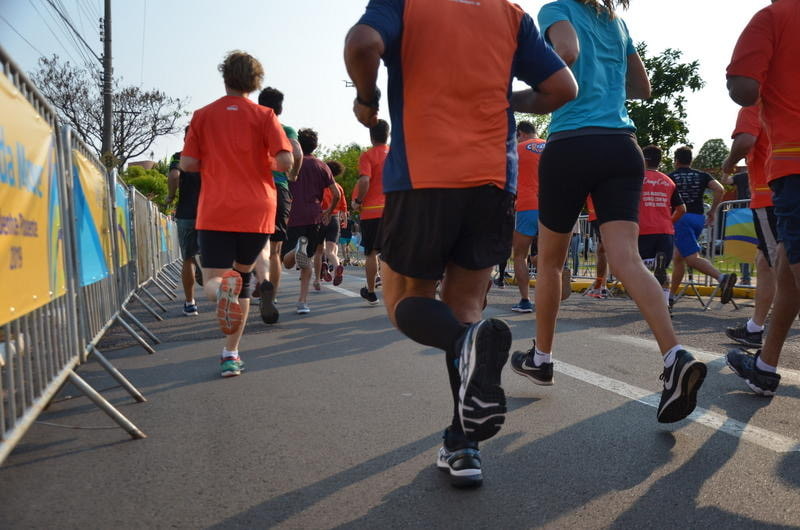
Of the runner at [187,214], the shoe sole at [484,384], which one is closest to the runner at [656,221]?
the runner at [187,214]

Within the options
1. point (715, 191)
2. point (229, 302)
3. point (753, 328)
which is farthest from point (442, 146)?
point (715, 191)

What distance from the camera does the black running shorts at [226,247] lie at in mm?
4527

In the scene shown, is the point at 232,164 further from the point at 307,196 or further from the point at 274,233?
the point at 307,196

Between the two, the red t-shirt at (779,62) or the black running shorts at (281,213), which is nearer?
the red t-shirt at (779,62)

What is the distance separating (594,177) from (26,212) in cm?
240

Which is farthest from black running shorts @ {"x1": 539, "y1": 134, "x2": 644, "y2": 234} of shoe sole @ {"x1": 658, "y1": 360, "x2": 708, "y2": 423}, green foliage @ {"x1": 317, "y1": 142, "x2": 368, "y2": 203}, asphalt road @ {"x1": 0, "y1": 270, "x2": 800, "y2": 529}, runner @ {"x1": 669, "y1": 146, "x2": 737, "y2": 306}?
green foliage @ {"x1": 317, "y1": 142, "x2": 368, "y2": 203}

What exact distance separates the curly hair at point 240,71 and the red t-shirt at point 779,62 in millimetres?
2909

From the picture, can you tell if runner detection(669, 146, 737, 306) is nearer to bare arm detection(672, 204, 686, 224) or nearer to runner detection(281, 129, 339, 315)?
bare arm detection(672, 204, 686, 224)

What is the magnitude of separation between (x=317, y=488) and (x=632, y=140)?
7.29 feet

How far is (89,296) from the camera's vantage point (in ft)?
13.5

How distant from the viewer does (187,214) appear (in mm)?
8008

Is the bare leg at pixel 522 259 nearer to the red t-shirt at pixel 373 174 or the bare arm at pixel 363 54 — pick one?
the red t-shirt at pixel 373 174

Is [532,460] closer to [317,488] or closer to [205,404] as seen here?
[317,488]

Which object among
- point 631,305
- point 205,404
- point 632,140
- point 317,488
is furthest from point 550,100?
point 631,305
